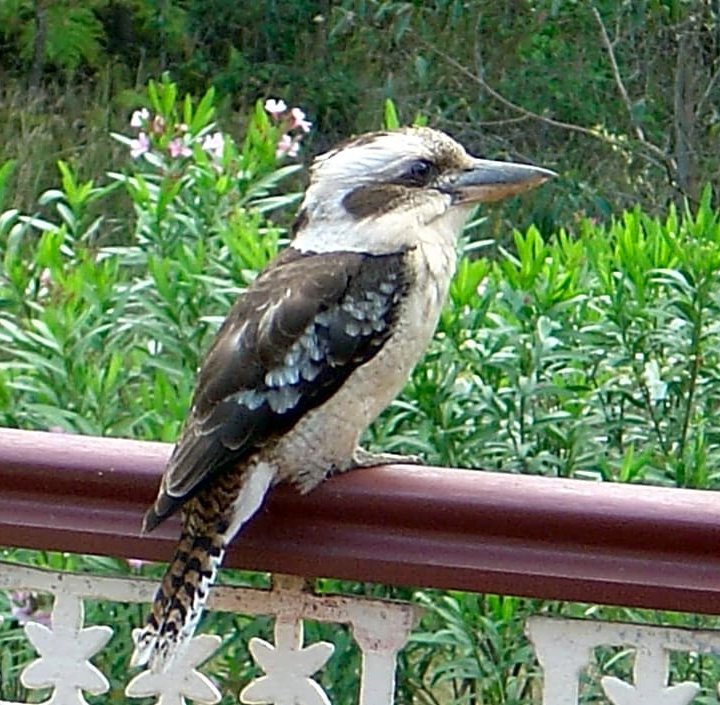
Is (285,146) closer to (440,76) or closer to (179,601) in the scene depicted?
(179,601)

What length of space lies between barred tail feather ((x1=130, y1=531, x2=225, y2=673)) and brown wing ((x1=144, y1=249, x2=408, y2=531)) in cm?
9

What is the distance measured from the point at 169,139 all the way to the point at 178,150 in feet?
0.11

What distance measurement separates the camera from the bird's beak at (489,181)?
215 centimetres

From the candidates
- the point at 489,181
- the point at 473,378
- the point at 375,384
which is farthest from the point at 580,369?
the point at 375,384

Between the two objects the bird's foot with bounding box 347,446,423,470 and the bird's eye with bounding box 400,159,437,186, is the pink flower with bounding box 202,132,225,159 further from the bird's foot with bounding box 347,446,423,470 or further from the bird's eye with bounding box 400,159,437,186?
the bird's foot with bounding box 347,446,423,470

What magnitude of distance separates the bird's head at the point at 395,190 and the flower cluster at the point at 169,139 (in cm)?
73

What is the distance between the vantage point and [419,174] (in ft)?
7.26

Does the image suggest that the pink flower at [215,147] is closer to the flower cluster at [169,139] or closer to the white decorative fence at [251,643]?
the flower cluster at [169,139]

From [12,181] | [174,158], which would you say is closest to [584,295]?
[174,158]

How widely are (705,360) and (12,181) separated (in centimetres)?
461

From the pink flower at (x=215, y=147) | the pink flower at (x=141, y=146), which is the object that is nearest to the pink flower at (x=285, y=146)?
the pink flower at (x=215, y=147)

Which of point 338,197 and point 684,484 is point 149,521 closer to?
point 338,197

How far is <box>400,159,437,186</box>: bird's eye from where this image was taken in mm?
2207

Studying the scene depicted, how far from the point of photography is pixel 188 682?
5.36 feet
